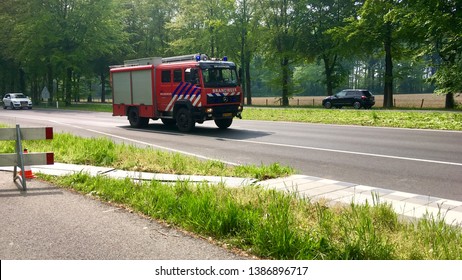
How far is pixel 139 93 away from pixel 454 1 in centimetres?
1842

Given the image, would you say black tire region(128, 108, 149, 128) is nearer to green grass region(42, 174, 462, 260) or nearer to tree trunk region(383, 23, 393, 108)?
green grass region(42, 174, 462, 260)

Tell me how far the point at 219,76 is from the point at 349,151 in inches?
278

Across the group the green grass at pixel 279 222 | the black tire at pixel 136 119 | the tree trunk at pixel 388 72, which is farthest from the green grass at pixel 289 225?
the tree trunk at pixel 388 72

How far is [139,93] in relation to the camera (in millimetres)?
19094

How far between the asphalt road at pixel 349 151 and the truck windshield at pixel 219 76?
190 centimetres

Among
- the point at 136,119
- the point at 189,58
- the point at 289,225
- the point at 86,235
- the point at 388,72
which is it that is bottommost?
the point at 86,235

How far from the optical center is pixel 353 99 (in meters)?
35.8

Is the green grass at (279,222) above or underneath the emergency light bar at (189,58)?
underneath

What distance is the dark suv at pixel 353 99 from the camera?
35.3 m

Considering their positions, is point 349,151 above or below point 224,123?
below

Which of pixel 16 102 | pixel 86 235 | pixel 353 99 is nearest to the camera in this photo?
pixel 86 235

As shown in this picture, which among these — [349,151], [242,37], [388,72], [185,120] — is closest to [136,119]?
[185,120]

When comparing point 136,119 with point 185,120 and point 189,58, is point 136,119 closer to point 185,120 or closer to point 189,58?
point 185,120

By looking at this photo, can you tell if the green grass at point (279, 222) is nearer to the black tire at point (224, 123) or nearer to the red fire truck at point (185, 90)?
the red fire truck at point (185, 90)
